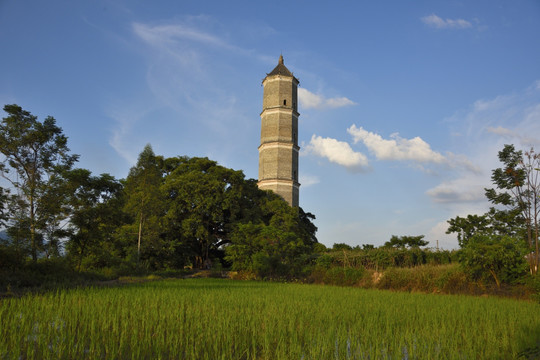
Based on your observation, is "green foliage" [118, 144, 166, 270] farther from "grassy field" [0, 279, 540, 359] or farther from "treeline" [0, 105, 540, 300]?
"grassy field" [0, 279, 540, 359]

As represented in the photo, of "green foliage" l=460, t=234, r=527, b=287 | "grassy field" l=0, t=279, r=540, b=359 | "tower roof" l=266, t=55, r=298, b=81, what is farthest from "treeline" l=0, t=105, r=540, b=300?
"tower roof" l=266, t=55, r=298, b=81

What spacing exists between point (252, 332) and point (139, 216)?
1660cm

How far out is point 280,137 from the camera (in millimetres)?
35250

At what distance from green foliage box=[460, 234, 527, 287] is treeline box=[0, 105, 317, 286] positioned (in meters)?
8.65

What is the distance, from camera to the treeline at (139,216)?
43.4ft

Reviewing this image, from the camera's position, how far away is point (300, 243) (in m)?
19.6

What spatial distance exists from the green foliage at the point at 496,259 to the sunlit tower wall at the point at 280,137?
73.8 ft

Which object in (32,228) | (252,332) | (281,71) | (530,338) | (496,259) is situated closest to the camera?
(530,338)

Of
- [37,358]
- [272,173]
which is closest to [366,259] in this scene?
[37,358]

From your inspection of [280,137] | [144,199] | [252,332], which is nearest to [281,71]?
[280,137]

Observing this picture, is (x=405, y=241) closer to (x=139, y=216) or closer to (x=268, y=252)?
(x=268, y=252)

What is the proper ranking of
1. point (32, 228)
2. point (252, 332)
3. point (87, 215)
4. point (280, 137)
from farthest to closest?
point (280, 137)
point (87, 215)
point (32, 228)
point (252, 332)

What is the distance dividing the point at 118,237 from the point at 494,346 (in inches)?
774

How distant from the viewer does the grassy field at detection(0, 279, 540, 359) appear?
14.5 feet
